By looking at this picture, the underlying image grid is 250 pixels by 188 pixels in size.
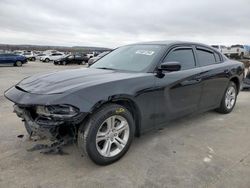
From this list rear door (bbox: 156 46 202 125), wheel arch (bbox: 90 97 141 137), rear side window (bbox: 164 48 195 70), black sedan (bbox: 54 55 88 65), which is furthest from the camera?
black sedan (bbox: 54 55 88 65)

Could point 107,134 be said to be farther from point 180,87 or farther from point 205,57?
point 205,57

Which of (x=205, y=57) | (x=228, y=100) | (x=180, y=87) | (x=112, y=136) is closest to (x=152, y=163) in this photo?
(x=112, y=136)

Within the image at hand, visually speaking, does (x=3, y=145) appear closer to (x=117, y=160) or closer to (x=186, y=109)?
(x=117, y=160)

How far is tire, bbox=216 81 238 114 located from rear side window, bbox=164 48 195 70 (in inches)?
56.8

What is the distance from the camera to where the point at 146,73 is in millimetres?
3623

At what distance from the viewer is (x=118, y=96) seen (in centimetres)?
315

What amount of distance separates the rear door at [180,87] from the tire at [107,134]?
62 centimetres

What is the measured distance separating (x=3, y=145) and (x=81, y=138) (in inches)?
61.7

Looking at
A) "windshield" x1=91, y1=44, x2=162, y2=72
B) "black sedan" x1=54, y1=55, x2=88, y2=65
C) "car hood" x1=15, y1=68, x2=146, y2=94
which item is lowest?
"black sedan" x1=54, y1=55, x2=88, y2=65

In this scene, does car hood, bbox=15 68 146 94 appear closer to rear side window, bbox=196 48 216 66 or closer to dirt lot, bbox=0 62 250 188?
dirt lot, bbox=0 62 250 188

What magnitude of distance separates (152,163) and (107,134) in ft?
2.25

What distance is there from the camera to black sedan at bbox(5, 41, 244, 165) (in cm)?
287

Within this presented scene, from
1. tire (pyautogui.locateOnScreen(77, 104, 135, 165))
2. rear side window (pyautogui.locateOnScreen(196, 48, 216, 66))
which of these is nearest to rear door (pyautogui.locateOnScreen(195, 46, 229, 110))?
rear side window (pyautogui.locateOnScreen(196, 48, 216, 66))

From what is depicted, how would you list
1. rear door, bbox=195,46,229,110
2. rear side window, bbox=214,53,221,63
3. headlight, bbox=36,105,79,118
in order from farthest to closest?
rear side window, bbox=214,53,221,63 < rear door, bbox=195,46,229,110 < headlight, bbox=36,105,79,118
